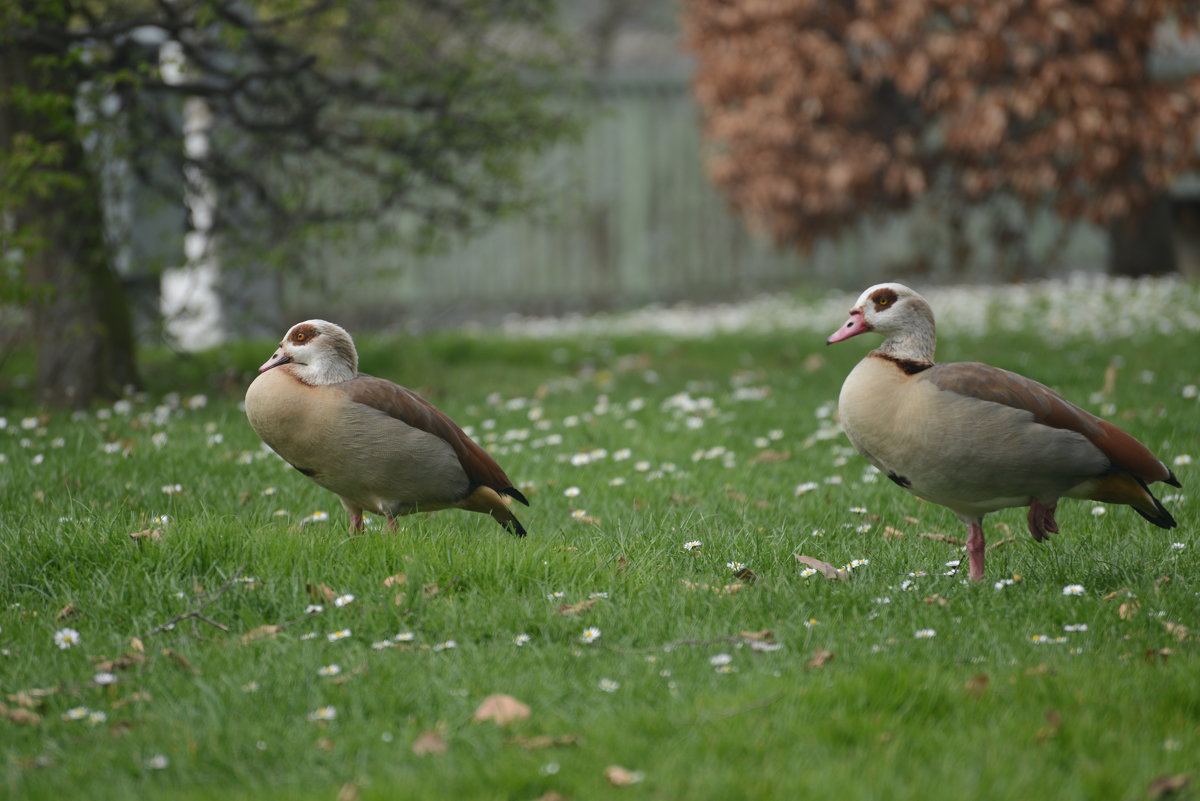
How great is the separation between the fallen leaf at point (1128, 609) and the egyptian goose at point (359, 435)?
224cm

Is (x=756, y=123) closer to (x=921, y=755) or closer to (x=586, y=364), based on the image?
(x=586, y=364)

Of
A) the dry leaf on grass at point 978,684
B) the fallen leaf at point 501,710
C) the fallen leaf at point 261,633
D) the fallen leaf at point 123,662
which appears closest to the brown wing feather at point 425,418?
the fallen leaf at point 261,633

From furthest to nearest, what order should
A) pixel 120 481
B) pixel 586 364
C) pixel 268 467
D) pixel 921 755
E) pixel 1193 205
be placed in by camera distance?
pixel 1193 205, pixel 586 364, pixel 268 467, pixel 120 481, pixel 921 755

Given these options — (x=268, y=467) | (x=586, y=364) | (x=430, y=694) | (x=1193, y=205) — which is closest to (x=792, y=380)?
(x=586, y=364)

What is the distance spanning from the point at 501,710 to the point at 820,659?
97cm

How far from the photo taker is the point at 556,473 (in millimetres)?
6465

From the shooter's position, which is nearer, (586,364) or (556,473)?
(556,473)

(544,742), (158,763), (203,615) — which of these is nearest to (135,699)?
(158,763)

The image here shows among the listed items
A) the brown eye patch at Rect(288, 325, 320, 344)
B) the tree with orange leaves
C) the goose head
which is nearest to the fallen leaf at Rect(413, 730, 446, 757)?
the goose head

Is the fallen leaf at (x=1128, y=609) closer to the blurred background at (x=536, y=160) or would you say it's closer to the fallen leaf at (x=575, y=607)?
the fallen leaf at (x=575, y=607)

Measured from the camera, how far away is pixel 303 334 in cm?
486

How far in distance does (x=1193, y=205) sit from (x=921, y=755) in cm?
1351

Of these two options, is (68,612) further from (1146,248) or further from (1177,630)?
(1146,248)

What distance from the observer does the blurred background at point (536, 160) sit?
8.29 meters
